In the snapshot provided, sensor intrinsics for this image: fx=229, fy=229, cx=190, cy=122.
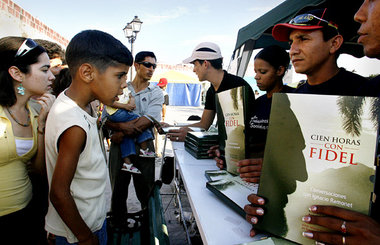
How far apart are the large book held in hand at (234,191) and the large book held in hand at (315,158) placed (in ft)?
0.57

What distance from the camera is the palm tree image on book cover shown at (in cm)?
110

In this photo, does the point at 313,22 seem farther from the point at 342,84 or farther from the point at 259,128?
the point at 259,128

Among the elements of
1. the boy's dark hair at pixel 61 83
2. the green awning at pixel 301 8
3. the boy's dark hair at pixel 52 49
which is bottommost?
the boy's dark hair at pixel 61 83

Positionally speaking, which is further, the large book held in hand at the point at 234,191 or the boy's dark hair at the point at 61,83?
the boy's dark hair at the point at 61,83

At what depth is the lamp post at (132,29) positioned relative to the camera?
8.50 meters

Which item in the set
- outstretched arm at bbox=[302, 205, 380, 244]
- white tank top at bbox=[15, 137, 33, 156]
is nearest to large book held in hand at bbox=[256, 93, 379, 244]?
outstretched arm at bbox=[302, 205, 380, 244]

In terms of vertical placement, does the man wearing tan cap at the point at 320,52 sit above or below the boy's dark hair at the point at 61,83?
above

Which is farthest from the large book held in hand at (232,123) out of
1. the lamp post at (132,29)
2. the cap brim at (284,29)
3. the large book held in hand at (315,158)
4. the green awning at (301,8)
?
the lamp post at (132,29)

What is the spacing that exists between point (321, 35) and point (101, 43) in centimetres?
128

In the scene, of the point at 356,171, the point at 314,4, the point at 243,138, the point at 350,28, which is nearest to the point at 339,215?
the point at 356,171

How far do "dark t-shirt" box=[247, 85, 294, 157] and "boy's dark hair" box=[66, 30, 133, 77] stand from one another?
0.79m

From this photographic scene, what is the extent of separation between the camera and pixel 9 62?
1272 mm

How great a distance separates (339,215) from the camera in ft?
1.87

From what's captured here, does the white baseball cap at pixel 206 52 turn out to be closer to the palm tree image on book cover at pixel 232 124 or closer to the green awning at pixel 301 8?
the green awning at pixel 301 8
